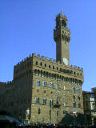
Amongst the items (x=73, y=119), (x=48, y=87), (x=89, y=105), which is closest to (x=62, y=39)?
(x=48, y=87)

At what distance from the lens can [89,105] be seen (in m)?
76.1

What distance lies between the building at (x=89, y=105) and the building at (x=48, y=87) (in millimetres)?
3011

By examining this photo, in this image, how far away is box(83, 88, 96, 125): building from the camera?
7162 centimetres

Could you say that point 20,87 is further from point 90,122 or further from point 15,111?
point 90,122

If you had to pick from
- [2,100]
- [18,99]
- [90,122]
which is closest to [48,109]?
[18,99]

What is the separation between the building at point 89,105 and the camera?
71.6 m

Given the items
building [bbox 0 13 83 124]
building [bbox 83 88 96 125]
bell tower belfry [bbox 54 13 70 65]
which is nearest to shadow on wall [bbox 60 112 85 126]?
building [bbox 0 13 83 124]

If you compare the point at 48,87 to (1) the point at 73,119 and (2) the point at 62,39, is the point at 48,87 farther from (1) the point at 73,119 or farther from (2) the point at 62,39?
(2) the point at 62,39

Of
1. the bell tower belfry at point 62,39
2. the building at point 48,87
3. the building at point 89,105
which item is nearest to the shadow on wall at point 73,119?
the building at point 48,87

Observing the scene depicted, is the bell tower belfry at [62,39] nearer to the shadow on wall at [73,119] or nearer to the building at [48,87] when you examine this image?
the building at [48,87]

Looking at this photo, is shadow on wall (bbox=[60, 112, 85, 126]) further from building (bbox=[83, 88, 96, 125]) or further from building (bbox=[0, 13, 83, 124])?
building (bbox=[83, 88, 96, 125])

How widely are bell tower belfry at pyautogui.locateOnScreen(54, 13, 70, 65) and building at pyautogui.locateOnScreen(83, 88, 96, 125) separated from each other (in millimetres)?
12449

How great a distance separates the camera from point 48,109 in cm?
6322

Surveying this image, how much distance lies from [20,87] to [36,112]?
9474 millimetres
